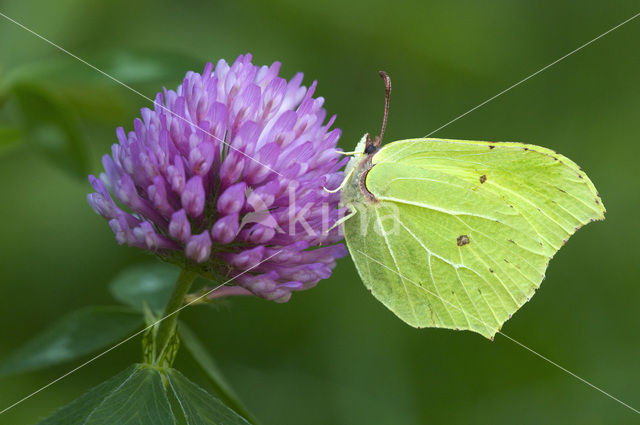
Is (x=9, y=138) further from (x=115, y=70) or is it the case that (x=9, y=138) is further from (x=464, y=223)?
(x=464, y=223)

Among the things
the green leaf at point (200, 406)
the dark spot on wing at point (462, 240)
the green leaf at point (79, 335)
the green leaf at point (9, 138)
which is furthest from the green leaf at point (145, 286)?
the dark spot on wing at point (462, 240)

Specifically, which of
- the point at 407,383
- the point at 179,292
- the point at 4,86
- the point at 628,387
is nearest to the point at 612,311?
the point at 628,387

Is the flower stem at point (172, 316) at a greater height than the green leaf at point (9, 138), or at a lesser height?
lesser

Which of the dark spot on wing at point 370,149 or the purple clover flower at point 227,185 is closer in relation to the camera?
the purple clover flower at point 227,185

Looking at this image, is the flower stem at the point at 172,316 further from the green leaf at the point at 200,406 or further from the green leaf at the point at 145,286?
the green leaf at the point at 145,286

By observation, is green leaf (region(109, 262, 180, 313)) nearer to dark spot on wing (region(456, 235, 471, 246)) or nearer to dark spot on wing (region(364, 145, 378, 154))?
dark spot on wing (region(364, 145, 378, 154))

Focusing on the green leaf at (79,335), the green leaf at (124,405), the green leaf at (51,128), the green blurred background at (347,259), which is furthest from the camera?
the green blurred background at (347,259)

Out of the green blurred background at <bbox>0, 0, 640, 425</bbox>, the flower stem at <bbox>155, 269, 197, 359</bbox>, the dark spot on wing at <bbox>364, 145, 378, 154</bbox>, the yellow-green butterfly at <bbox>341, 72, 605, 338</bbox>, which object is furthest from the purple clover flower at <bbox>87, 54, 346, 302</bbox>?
the green blurred background at <bbox>0, 0, 640, 425</bbox>
